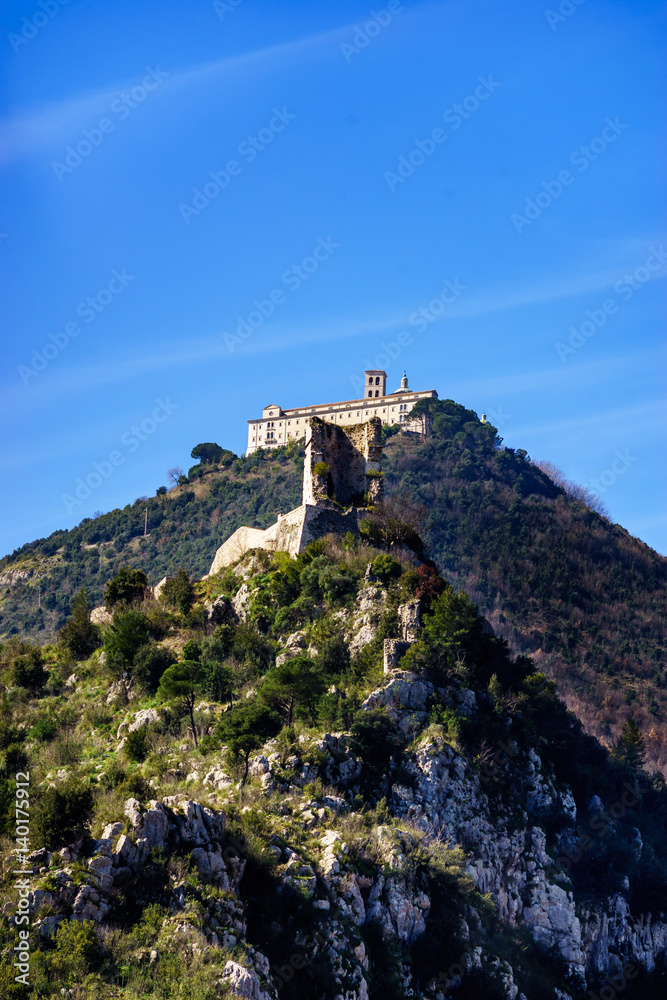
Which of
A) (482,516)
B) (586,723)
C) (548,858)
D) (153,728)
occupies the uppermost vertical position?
(482,516)

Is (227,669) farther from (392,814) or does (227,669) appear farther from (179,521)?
(179,521)

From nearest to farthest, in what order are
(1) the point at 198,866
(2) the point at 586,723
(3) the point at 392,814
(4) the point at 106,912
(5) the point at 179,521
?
1. (4) the point at 106,912
2. (1) the point at 198,866
3. (3) the point at 392,814
4. (2) the point at 586,723
5. (5) the point at 179,521

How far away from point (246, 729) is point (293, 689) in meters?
2.84

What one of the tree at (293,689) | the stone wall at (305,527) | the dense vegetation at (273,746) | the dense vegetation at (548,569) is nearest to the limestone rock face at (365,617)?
the dense vegetation at (273,746)

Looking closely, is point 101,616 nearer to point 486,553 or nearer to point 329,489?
point 329,489

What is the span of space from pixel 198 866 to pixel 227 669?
15.8 metres

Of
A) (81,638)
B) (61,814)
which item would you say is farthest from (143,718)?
(61,814)

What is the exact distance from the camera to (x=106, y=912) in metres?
27.6

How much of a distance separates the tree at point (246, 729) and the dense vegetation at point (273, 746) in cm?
10

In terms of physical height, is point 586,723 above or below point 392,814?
above

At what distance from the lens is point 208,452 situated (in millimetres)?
154375

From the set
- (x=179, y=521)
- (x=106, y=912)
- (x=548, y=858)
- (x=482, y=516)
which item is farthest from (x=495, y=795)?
(x=179, y=521)

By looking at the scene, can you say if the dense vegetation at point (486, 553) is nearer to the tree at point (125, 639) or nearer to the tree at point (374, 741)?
the tree at point (125, 639)

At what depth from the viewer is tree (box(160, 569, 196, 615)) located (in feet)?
177
